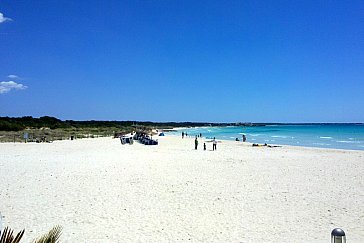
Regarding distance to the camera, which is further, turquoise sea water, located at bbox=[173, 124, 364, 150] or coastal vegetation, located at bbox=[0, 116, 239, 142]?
turquoise sea water, located at bbox=[173, 124, 364, 150]

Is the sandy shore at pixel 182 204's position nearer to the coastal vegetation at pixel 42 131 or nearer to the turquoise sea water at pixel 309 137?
Answer: the coastal vegetation at pixel 42 131

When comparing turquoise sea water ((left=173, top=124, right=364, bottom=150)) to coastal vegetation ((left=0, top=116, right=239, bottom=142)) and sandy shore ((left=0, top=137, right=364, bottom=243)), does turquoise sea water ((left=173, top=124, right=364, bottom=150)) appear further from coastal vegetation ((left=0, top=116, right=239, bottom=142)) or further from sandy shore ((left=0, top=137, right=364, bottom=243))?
sandy shore ((left=0, top=137, right=364, bottom=243))

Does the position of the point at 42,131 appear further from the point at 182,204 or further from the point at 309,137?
the point at 182,204

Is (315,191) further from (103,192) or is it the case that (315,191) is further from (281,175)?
(103,192)

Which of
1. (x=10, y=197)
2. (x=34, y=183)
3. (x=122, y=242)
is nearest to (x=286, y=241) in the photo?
(x=122, y=242)

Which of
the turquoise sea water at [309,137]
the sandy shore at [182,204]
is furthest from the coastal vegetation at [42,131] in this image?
the sandy shore at [182,204]

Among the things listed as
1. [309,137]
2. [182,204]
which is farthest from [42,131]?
[182,204]

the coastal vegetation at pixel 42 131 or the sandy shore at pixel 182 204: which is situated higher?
the coastal vegetation at pixel 42 131

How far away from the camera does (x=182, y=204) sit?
8.90 metres

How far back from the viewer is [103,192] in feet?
33.4

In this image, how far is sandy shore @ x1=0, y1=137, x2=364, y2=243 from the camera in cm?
677

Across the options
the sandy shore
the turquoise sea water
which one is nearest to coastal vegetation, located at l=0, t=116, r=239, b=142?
the turquoise sea water

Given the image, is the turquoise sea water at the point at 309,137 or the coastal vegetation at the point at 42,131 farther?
the turquoise sea water at the point at 309,137

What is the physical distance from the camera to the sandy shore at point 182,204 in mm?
6770
